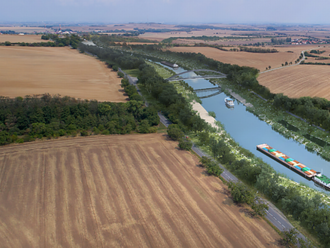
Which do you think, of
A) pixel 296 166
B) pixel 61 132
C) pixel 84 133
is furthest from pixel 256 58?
pixel 61 132

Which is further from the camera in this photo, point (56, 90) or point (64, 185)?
point (56, 90)

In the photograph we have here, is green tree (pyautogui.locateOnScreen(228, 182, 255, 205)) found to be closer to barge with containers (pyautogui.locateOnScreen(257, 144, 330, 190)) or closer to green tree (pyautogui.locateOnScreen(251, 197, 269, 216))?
green tree (pyautogui.locateOnScreen(251, 197, 269, 216))

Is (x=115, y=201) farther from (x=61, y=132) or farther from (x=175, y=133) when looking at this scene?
(x=61, y=132)

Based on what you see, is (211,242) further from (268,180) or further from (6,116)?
(6,116)

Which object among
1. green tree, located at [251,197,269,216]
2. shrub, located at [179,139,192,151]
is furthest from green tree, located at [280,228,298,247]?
shrub, located at [179,139,192,151]

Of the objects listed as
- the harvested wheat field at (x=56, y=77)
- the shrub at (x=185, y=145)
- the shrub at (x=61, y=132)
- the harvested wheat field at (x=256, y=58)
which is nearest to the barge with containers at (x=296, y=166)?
the shrub at (x=185, y=145)

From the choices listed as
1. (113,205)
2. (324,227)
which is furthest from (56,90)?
(324,227)

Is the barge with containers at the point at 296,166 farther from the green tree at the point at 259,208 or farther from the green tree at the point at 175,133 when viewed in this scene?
the green tree at the point at 175,133
